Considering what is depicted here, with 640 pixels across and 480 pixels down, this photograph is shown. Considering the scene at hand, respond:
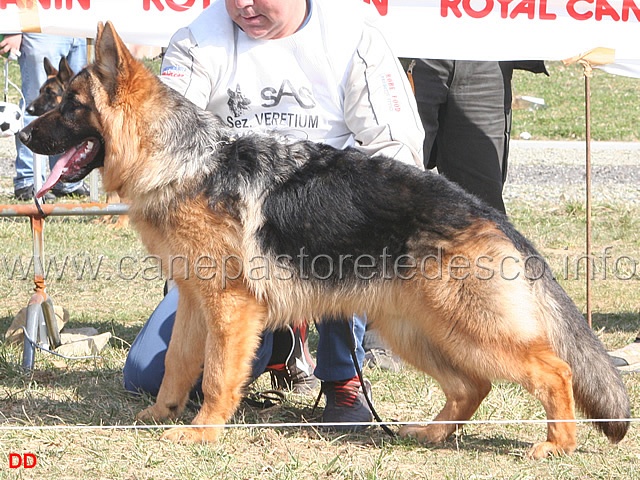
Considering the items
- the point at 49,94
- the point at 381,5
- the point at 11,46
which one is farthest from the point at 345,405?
the point at 11,46

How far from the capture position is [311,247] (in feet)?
11.4

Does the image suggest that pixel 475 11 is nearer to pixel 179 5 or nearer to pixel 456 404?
pixel 179 5

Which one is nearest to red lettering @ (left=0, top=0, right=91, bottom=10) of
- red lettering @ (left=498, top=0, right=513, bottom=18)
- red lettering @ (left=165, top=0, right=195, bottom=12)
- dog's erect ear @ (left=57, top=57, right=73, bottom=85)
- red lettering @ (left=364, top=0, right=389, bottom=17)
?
red lettering @ (left=165, top=0, right=195, bottom=12)

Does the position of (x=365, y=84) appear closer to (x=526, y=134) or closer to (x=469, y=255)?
(x=469, y=255)

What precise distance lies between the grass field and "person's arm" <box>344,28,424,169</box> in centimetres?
121

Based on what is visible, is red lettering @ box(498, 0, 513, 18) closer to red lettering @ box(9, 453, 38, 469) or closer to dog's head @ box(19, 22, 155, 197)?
dog's head @ box(19, 22, 155, 197)

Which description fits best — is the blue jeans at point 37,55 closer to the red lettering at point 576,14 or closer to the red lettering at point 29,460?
the red lettering at point 576,14

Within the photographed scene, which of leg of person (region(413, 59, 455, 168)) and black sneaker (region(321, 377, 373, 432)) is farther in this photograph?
leg of person (region(413, 59, 455, 168))

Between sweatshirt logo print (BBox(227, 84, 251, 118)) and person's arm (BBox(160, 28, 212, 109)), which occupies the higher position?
person's arm (BBox(160, 28, 212, 109))

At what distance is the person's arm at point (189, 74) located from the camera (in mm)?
3914

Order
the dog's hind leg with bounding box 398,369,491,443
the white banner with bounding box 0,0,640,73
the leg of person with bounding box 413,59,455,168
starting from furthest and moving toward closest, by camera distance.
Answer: the white banner with bounding box 0,0,640,73
the leg of person with bounding box 413,59,455,168
the dog's hind leg with bounding box 398,369,491,443

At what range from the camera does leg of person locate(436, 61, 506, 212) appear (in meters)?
5.39

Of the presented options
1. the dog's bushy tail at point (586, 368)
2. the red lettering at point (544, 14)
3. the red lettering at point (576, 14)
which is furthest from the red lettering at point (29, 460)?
the red lettering at point (576, 14)

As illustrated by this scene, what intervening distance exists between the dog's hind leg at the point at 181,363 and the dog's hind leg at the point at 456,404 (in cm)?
101
